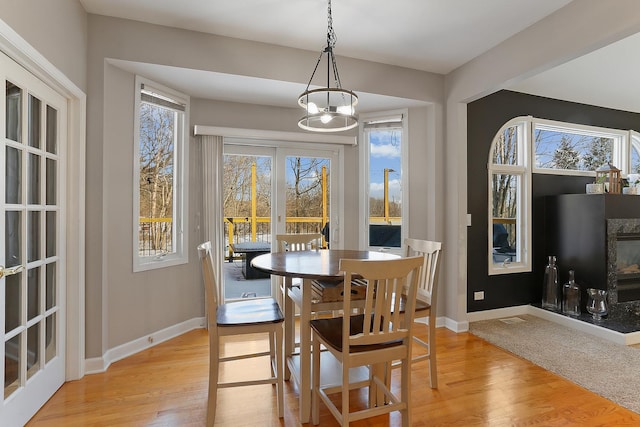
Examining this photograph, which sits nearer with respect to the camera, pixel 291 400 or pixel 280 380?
A: pixel 280 380

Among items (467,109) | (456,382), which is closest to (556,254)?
(467,109)

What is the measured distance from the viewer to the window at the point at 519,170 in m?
3.84

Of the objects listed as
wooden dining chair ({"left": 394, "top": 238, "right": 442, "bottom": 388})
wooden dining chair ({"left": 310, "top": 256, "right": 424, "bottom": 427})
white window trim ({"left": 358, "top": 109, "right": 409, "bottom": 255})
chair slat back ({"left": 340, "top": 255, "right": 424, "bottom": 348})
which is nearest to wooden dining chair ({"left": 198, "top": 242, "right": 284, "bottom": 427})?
wooden dining chair ({"left": 310, "top": 256, "right": 424, "bottom": 427})

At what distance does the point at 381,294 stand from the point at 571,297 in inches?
126

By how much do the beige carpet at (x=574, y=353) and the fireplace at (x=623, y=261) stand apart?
2.50ft

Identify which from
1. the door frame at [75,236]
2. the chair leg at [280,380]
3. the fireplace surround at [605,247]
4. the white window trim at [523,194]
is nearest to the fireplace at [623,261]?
the fireplace surround at [605,247]

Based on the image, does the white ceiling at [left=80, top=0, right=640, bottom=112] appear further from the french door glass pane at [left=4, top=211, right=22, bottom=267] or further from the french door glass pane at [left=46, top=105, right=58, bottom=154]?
the french door glass pane at [left=4, top=211, right=22, bottom=267]

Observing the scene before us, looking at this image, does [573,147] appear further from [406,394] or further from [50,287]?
[50,287]

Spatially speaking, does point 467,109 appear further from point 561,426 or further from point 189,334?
point 189,334

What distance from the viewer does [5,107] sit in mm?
1673

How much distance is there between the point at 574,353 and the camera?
280 centimetres

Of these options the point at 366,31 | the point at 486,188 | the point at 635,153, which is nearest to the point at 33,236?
the point at 366,31

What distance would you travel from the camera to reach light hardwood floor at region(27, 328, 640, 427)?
6.21 feet

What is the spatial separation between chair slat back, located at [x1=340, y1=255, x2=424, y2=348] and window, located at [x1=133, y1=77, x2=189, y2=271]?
6.99ft
